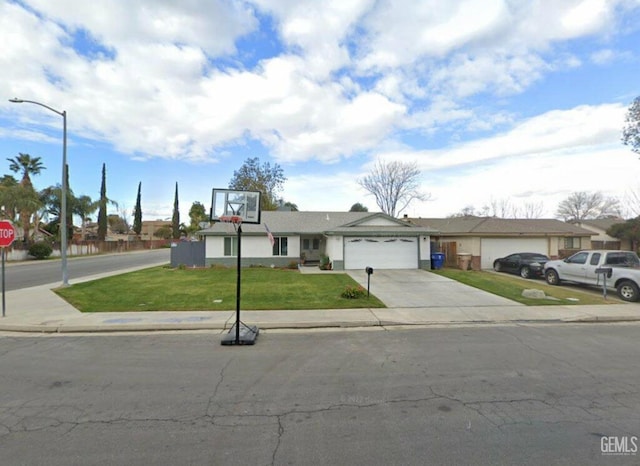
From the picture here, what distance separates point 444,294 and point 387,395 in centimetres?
856

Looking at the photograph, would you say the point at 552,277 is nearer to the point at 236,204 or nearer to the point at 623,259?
the point at 623,259

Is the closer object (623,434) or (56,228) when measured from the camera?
(623,434)

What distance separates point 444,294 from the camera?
39.6 feet

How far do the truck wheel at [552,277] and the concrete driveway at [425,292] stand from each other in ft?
14.9

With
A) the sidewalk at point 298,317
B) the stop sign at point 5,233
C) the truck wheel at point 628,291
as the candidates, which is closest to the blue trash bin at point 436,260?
the truck wheel at point 628,291

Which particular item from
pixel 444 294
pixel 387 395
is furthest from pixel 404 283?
pixel 387 395

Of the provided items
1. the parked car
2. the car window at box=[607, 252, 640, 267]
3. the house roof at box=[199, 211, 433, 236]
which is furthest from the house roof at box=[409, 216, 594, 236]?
the car window at box=[607, 252, 640, 267]

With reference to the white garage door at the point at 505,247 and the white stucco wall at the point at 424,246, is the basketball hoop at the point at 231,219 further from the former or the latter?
the white garage door at the point at 505,247

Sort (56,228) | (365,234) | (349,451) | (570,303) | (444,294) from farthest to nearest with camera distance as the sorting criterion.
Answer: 1. (56,228)
2. (365,234)
3. (444,294)
4. (570,303)
5. (349,451)

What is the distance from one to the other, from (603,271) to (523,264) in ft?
23.2

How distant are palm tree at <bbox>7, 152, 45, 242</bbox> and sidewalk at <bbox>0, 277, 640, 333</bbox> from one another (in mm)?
30807

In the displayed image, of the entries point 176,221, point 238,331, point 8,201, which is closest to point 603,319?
point 238,331

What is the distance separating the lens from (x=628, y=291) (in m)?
11.3

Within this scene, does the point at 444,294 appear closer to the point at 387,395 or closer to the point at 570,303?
the point at 570,303
